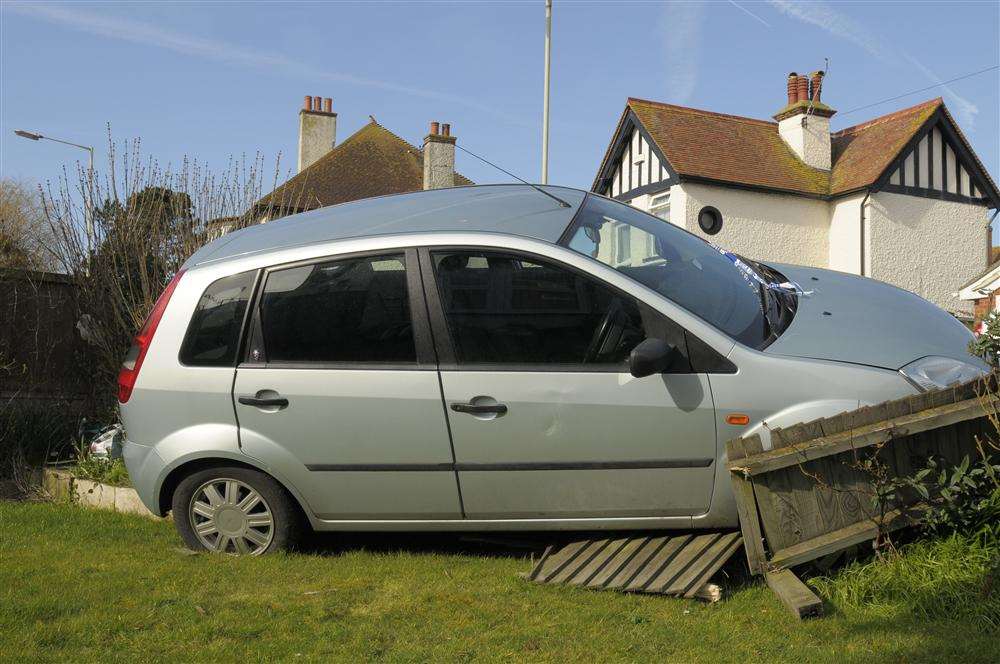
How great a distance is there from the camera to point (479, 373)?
15.2 ft

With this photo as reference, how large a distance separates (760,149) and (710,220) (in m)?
3.24

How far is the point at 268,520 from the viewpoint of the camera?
16.5 feet

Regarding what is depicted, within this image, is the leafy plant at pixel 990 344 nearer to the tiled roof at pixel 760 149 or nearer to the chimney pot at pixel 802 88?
the tiled roof at pixel 760 149

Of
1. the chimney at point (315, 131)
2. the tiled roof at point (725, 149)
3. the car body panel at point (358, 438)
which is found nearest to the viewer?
the car body panel at point (358, 438)

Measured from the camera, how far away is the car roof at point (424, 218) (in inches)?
196

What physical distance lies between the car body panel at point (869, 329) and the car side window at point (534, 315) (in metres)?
0.68

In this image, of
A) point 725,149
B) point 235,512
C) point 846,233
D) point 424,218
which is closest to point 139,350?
point 235,512

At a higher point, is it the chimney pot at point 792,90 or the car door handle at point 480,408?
the chimney pot at point 792,90

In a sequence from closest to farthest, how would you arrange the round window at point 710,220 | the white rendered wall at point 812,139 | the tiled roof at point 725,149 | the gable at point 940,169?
the round window at point 710,220 → the tiled roof at point 725,149 → the gable at point 940,169 → the white rendered wall at point 812,139

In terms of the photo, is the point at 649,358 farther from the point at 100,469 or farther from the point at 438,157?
the point at 438,157

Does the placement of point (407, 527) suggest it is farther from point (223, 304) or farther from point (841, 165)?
point (841, 165)

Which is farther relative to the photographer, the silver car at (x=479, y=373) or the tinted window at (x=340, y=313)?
the tinted window at (x=340, y=313)

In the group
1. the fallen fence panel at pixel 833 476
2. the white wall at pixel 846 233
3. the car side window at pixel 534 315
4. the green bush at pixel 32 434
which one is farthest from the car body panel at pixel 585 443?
the white wall at pixel 846 233

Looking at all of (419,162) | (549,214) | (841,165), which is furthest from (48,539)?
(419,162)
